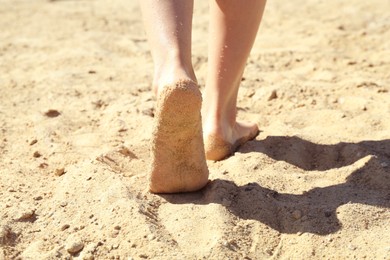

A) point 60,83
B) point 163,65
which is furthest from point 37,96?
point 163,65

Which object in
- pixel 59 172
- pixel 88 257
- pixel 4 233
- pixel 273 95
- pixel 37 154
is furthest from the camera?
pixel 273 95

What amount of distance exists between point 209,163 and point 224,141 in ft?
0.30

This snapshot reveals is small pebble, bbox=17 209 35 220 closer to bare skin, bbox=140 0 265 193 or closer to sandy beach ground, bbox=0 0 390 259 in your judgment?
sandy beach ground, bbox=0 0 390 259

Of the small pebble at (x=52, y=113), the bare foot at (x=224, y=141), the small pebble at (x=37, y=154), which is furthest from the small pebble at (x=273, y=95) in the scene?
the small pebble at (x=37, y=154)

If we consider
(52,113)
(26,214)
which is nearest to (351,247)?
(26,214)

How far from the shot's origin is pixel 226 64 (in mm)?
2285

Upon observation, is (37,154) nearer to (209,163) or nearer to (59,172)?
(59,172)

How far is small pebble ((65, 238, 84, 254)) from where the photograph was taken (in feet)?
5.81

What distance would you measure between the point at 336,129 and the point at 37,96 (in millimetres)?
1388

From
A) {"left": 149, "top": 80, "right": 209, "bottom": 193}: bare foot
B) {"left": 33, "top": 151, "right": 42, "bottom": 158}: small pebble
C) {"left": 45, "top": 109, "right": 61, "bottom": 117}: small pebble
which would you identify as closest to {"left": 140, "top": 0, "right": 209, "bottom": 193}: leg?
{"left": 149, "top": 80, "right": 209, "bottom": 193}: bare foot

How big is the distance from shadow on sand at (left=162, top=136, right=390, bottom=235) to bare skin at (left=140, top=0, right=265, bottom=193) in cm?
9

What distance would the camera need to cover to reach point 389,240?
5.94ft

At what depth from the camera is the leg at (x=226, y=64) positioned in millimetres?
2211

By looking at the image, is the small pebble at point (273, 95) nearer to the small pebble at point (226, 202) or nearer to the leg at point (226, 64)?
the leg at point (226, 64)
